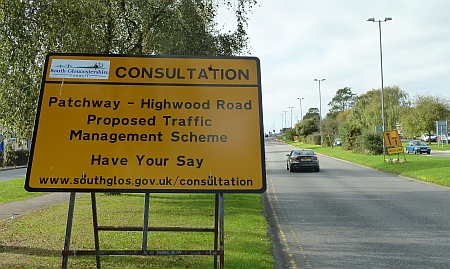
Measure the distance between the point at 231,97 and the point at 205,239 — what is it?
4493mm

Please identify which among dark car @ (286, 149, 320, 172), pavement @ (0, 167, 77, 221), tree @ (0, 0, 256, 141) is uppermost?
tree @ (0, 0, 256, 141)

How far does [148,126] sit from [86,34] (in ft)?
22.6

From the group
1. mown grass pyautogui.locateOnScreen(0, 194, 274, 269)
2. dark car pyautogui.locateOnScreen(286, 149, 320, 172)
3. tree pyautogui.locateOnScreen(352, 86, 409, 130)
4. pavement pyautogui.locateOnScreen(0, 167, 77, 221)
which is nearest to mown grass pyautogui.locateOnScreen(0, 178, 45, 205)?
pavement pyautogui.locateOnScreen(0, 167, 77, 221)

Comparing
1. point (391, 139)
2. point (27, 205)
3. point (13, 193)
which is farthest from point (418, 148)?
point (27, 205)

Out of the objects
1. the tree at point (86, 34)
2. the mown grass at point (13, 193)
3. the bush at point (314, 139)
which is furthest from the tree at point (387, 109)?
the tree at point (86, 34)

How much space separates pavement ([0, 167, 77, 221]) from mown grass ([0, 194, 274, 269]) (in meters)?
0.58

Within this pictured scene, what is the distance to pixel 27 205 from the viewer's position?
15.8 metres

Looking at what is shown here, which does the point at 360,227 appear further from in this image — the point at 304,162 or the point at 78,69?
the point at 304,162

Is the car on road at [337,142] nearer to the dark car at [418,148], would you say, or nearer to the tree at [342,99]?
the dark car at [418,148]

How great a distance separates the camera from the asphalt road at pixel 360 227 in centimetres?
769

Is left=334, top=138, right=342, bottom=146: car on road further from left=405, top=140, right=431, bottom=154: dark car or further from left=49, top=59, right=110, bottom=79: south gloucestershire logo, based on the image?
left=49, top=59, right=110, bottom=79: south gloucestershire logo

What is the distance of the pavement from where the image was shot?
1367cm

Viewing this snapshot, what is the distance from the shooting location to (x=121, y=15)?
44.8 feet

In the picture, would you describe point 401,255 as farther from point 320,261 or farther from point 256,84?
point 256,84
